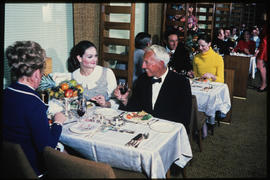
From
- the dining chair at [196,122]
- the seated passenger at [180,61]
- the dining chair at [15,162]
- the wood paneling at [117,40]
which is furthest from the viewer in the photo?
the seated passenger at [180,61]

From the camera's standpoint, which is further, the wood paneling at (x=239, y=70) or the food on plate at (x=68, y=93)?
the wood paneling at (x=239, y=70)

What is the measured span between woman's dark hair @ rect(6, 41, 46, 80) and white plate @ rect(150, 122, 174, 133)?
0.96 m

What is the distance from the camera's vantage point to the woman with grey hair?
174 centimetres

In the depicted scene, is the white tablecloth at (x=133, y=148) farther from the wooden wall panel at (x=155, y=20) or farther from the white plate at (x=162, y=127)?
the wooden wall panel at (x=155, y=20)

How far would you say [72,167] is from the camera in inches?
55.4

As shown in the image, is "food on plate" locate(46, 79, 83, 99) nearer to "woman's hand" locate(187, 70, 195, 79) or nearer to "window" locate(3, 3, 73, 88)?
"window" locate(3, 3, 73, 88)

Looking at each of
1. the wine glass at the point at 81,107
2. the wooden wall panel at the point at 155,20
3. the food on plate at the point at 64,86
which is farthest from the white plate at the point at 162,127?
the wooden wall panel at the point at 155,20

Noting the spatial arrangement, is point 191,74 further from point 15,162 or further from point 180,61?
point 15,162

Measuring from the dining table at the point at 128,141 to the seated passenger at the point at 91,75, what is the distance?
69 centimetres

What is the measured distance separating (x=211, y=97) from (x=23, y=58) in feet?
7.90

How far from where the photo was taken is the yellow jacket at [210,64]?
13.2 ft

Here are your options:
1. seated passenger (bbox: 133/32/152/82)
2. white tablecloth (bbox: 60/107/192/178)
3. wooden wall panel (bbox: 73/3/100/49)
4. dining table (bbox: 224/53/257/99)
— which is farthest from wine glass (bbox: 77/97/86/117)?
dining table (bbox: 224/53/257/99)

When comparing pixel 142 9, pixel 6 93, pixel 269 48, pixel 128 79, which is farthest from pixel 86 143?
pixel 142 9

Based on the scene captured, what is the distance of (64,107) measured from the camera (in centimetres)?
252
